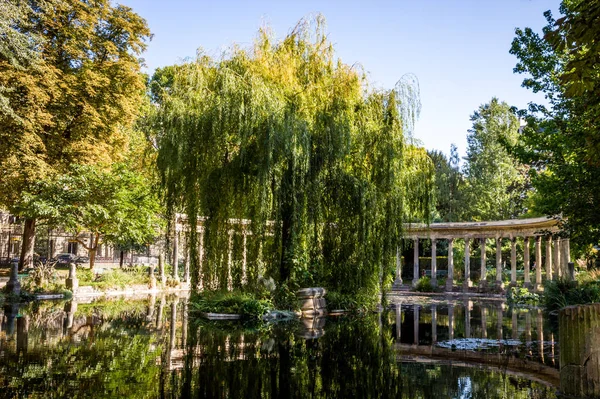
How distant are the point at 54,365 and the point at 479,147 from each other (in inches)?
2062

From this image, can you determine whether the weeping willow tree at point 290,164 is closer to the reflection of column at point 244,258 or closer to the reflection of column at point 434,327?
the reflection of column at point 244,258

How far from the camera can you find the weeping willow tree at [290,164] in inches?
707

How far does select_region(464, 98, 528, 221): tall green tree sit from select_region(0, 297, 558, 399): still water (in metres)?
34.8

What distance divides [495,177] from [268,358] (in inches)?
1790

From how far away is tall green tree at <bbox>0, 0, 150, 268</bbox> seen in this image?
26.0 m

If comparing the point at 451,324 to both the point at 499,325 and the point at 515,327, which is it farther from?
the point at 515,327

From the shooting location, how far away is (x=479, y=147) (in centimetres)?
5644

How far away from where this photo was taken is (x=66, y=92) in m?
27.7

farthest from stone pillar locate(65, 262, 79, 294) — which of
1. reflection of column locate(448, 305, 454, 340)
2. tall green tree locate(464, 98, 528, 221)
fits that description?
tall green tree locate(464, 98, 528, 221)

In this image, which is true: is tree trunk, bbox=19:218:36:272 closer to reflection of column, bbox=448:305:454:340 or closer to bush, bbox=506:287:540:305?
reflection of column, bbox=448:305:454:340

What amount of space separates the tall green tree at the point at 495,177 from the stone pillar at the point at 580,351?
150ft

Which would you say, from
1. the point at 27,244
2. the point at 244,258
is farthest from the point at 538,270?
the point at 27,244

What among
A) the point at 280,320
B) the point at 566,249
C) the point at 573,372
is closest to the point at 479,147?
the point at 566,249

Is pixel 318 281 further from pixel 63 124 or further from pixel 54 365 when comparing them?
pixel 63 124
